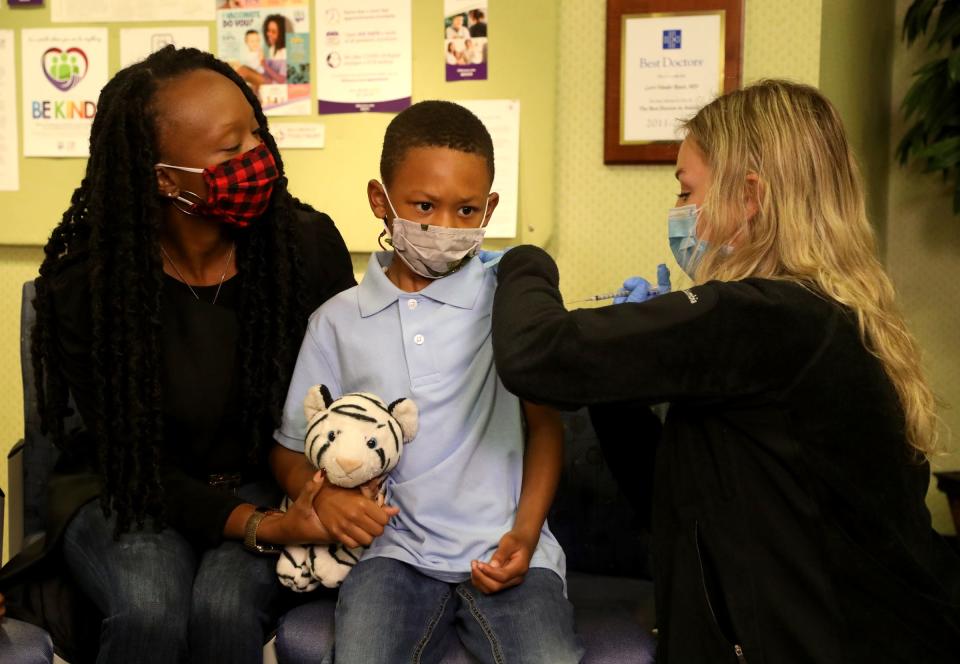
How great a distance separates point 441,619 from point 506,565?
14cm

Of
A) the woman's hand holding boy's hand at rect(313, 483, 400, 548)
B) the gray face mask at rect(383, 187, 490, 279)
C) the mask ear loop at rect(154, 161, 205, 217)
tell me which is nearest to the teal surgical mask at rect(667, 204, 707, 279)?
the gray face mask at rect(383, 187, 490, 279)

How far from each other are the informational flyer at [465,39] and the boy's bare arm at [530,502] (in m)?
1.27

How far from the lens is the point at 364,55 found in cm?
257

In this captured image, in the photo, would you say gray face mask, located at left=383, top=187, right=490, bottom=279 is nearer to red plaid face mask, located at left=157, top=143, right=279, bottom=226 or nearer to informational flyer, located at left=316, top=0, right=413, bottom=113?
red plaid face mask, located at left=157, top=143, right=279, bottom=226

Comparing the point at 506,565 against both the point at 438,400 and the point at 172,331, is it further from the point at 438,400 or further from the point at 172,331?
the point at 172,331

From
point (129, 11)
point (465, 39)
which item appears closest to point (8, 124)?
point (129, 11)

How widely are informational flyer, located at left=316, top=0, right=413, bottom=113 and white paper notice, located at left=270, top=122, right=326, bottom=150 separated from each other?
0.08m

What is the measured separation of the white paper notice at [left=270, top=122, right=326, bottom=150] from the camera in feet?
8.60

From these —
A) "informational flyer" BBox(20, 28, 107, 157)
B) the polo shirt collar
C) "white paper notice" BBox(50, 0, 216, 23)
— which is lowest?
the polo shirt collar

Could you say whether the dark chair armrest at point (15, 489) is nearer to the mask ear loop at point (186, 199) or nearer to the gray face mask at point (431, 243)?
the mask ear loop at point (186, 199)

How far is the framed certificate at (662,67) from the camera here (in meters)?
2.42

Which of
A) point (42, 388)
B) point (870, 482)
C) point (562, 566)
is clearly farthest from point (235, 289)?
point (870, 482)

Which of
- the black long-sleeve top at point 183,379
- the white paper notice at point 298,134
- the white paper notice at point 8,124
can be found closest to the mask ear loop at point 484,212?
the black long-sleeve top at point 183,379

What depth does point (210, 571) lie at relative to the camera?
1572 mm
